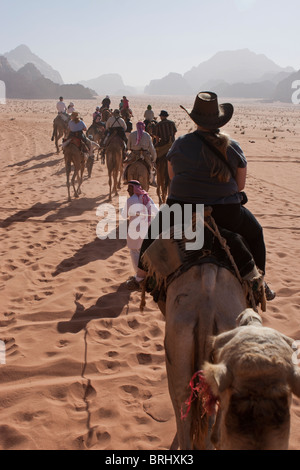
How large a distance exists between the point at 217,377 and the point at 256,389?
149 millimetres

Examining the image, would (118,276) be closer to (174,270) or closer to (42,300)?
(42,300)

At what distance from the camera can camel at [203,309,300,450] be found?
1.41m

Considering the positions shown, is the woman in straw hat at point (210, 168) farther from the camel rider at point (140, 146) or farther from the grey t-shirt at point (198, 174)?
the camel rider at point (140, 146)

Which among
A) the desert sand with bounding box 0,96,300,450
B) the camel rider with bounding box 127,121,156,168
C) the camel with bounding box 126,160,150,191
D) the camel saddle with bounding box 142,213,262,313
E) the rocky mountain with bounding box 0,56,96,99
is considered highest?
the rocky mountain with bounding box 0,56,96,99

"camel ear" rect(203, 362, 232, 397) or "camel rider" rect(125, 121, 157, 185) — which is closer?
"camel ear" rect(203, 362, 232, 397)

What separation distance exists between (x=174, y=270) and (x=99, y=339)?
252cm

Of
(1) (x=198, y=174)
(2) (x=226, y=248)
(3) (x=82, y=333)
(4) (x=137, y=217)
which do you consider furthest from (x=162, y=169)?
(2) (x=226, y=248)

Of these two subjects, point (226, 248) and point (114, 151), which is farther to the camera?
point (114, 151)

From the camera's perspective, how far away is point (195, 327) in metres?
2.31

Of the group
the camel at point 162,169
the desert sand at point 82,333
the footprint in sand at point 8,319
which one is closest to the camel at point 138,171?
the camel at point 162,169

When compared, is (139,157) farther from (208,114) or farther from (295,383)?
(295,383)

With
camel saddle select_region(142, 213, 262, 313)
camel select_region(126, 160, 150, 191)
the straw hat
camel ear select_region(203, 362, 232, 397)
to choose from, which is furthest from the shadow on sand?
camel ear select_region(203, 362, 232, 397)

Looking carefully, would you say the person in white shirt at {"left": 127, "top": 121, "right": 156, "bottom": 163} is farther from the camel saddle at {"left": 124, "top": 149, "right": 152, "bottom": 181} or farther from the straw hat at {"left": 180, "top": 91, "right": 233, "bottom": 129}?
the straw hat at {"left": 180, "top": 91, "right": 233, "bottom": 129}
